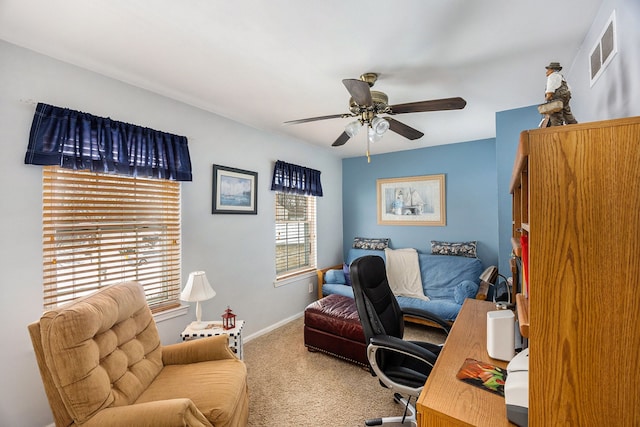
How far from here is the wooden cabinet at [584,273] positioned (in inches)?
26.9

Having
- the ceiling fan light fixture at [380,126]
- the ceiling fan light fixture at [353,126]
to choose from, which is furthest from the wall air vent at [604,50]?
the ceiling fan light fixture at [353,126]

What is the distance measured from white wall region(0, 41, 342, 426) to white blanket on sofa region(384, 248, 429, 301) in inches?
40.4

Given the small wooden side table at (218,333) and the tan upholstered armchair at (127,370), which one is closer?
the tan upholstered armchair at (127,370)

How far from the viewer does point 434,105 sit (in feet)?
6.07

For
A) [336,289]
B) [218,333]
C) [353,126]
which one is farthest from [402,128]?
[336,289]

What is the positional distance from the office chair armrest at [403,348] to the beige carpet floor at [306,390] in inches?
31.1

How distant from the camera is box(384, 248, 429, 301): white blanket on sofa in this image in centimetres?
387

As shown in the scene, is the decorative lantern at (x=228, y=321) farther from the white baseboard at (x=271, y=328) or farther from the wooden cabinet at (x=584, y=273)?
the wooden cabinet at (x=584, y=273)

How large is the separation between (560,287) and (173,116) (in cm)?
285

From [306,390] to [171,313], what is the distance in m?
1.33

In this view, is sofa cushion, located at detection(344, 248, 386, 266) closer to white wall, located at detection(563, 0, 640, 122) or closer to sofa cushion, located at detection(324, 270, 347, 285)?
sofa cushion, located at detection(324, 270, 347, 285)

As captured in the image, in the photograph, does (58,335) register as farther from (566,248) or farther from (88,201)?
(566,248)

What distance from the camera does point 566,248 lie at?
73cm

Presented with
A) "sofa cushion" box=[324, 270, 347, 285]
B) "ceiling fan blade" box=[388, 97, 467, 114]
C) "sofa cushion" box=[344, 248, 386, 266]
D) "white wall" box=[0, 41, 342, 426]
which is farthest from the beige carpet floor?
"ceiling fan blade" box=[388, 97, 467, 114]
